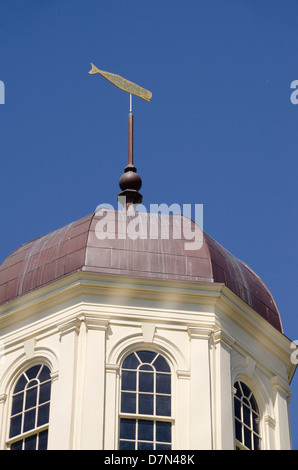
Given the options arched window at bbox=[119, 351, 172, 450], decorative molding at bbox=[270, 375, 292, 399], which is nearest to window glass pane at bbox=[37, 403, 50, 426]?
arched window at bbox=[119, 351, 172, 450]

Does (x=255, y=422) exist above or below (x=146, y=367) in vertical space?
below

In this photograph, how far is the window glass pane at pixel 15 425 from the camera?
46188mm

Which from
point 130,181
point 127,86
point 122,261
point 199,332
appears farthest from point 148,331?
Answer: point 127,86

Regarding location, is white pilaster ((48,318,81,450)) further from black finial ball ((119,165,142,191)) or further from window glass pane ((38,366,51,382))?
black finial ball ((119,165,142,191))

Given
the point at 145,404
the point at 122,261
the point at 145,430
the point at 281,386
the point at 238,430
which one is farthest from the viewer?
the point at 281,386

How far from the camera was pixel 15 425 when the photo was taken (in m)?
46.3

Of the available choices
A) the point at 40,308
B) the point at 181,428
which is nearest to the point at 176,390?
the point at 181,428

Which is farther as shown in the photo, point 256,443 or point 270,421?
point 270,421

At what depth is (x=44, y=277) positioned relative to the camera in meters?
47.9

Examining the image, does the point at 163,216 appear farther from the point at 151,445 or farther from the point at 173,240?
the point at 151,445

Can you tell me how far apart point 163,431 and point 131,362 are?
6.77ft

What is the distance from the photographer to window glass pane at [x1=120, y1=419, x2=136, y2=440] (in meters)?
45.1

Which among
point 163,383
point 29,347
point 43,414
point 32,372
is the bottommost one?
point 43,414

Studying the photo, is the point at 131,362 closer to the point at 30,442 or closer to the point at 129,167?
the point at 30,442
